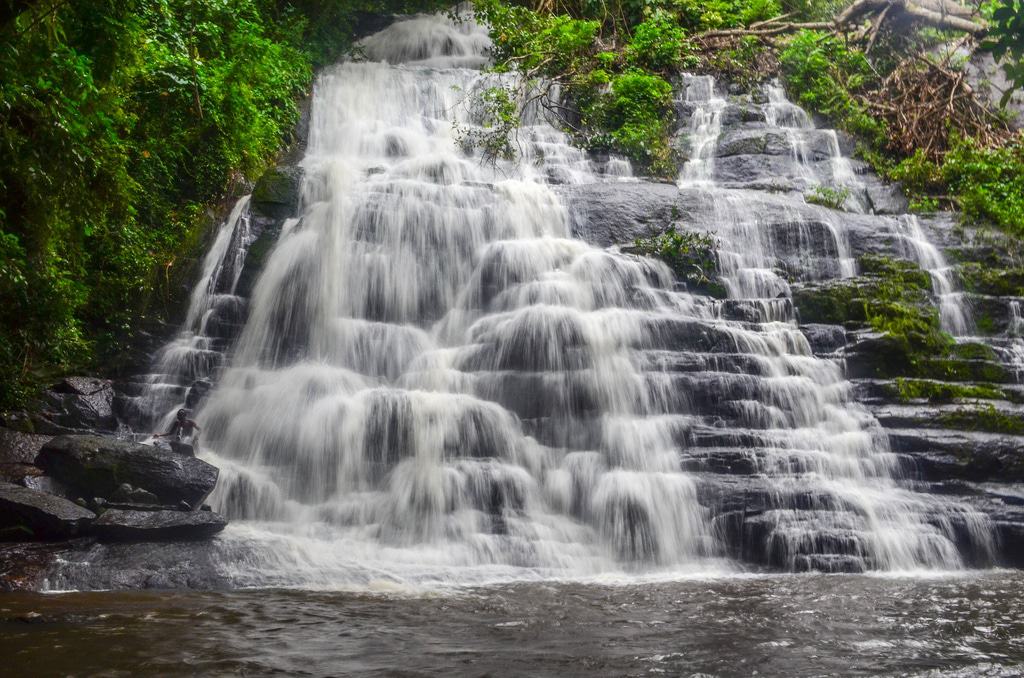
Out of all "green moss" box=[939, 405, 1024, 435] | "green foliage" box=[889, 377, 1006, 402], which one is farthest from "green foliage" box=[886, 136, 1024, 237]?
"green moss" box=[939, 405, 1024, 435]

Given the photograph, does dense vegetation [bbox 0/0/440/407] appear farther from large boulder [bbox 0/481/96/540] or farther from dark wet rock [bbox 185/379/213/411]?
large boulder [bbox 0/481/96/540]

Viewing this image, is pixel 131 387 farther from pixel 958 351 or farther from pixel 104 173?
pixel 958 351

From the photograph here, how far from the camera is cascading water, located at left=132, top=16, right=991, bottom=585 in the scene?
638 cm

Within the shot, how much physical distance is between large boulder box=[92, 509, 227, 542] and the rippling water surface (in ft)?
3.25

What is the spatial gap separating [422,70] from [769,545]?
12.9 meters

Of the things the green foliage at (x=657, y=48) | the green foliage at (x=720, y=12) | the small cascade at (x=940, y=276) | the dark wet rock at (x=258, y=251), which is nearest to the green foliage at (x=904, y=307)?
the small cascade at (x=940, y=276)

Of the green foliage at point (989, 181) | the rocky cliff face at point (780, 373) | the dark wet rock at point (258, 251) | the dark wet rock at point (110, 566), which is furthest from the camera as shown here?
the green foliage at point (989, 181)

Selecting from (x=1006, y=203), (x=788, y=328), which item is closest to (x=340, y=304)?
(x=788, y=328)

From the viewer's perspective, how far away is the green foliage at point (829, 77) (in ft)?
46.2

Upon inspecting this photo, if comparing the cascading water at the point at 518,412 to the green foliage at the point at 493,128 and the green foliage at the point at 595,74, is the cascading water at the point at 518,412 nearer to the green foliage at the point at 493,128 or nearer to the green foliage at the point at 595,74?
the green foliage at the point at 493,128

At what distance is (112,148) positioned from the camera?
27.0 ft

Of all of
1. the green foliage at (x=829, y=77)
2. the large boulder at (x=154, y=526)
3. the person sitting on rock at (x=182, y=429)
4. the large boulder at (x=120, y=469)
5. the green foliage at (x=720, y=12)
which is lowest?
the large boulder at (x=154, y=526)

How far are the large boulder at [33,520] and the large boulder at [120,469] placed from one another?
550 millimetres

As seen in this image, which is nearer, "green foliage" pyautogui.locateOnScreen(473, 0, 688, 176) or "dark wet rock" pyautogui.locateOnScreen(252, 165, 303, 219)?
"dark wet rock" pyautogui.locateOnScreen(252, 165, 303, 219)
